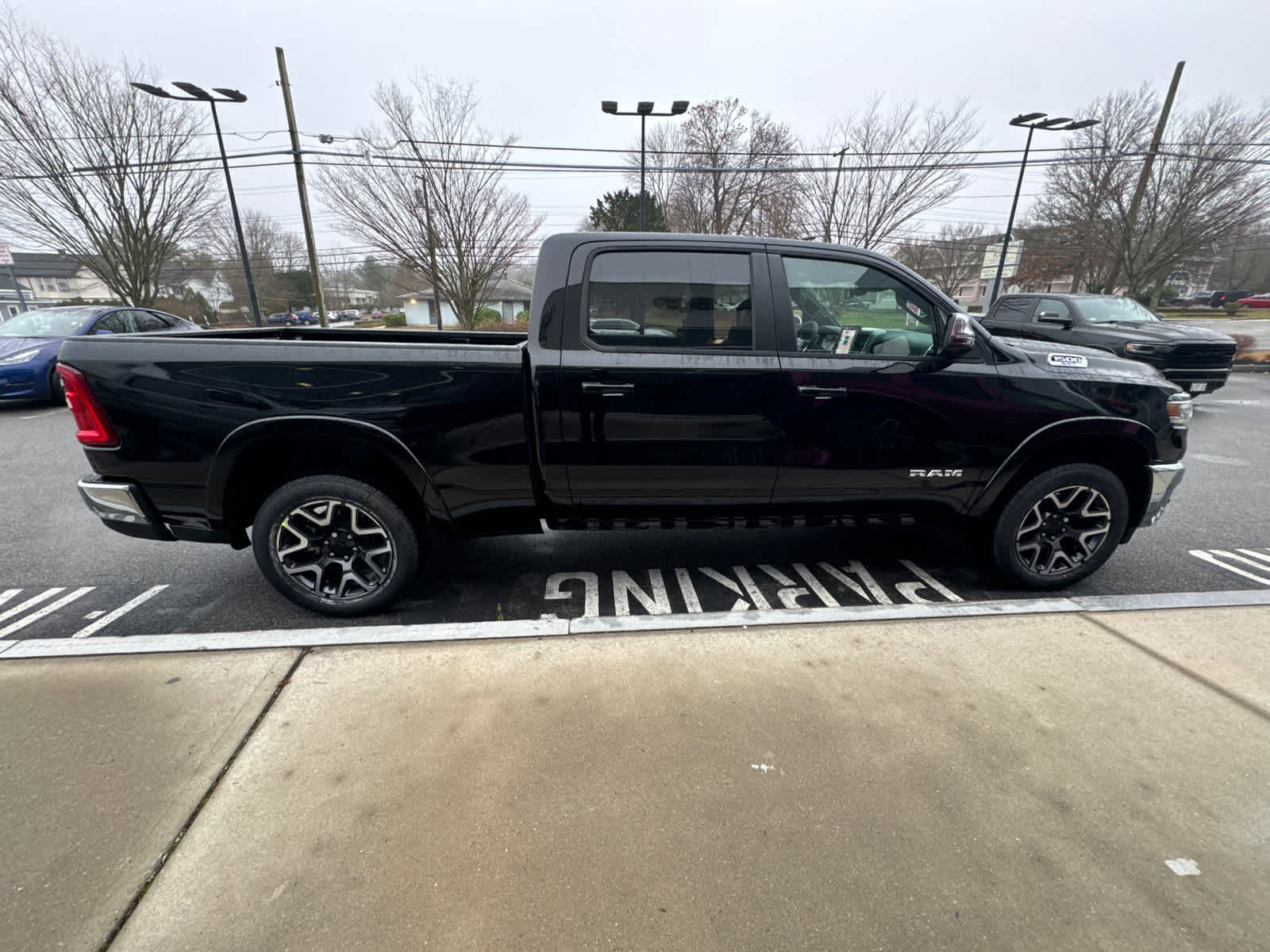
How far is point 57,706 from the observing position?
224 centimetres

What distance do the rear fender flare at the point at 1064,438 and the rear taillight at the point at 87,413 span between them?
4392mm

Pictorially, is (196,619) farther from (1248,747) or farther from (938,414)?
(1248,747)

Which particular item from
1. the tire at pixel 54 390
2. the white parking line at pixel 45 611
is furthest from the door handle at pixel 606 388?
the tire at pixel 54 390

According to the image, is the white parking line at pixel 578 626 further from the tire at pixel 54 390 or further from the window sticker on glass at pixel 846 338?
the tire at pixel 54 390

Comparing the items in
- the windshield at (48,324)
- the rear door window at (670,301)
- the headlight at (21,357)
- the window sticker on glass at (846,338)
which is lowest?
the headlight at (21,357)

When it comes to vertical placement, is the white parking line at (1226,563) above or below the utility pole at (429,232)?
below

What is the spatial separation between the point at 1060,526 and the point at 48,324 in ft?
44.2

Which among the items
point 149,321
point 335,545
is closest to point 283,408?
point 335,545

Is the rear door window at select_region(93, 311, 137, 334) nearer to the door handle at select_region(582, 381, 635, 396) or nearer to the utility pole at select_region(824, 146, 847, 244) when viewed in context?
the door handle at select_region(582, 381, 635, 396)

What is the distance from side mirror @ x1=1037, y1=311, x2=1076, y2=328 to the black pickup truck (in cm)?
794

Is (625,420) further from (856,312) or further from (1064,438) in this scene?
(1064,438)

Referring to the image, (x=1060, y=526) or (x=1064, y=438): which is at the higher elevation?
(x=1064, y=438)

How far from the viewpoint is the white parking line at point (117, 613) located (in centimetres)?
280

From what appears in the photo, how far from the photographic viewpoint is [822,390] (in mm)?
2775
